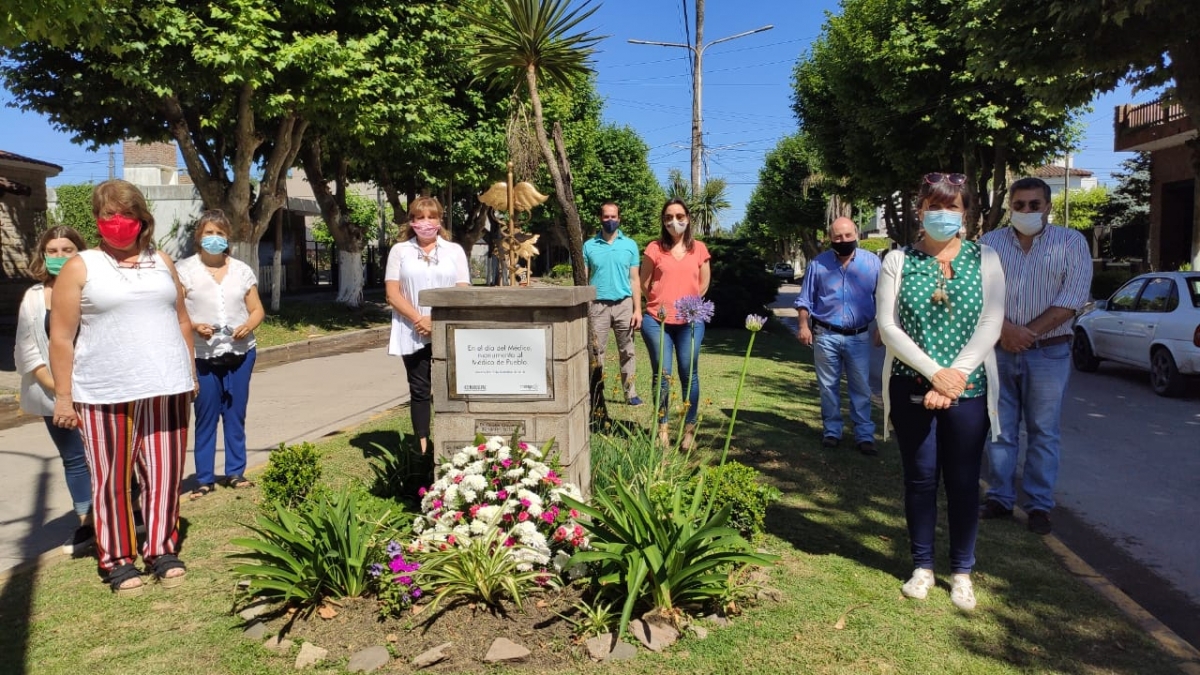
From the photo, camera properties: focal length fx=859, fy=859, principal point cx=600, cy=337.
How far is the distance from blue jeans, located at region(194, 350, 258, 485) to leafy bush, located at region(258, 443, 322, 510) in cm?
105

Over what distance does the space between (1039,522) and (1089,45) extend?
727cm

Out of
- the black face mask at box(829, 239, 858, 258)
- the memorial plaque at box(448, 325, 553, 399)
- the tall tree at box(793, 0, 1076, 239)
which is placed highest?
the tall tree at box(793, 0, 1076, 239)

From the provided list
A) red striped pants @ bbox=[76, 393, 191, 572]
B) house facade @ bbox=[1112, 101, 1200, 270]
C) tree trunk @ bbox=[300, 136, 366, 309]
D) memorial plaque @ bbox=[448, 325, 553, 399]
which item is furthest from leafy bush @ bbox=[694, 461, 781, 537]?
house facade @ bbox=[1112, 101, 1200, 270]

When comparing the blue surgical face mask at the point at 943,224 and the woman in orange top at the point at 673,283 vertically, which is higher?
the blue surgical face mask at the point at 943,224

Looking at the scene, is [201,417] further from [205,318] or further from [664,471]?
[664,471]

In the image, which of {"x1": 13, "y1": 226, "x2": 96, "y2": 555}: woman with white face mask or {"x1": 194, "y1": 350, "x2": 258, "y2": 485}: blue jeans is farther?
{"x1": 194, "y1": 350, "x2": 258, "y2": 485}: blue jeans

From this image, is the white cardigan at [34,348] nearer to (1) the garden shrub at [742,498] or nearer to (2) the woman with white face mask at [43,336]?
(2) the woman with white face mask at [43,336]

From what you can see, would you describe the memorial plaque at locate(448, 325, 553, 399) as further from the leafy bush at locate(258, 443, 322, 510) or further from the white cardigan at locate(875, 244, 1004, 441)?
the white cardigan at locate(875, 244, 1004, 441)

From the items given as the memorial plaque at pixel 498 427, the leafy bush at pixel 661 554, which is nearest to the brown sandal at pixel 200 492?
the memorial plaque at pixel 498 427

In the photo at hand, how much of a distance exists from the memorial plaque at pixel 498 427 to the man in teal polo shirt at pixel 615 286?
323 centimetres

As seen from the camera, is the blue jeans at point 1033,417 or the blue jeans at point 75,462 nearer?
the blue jeans at point 75,462

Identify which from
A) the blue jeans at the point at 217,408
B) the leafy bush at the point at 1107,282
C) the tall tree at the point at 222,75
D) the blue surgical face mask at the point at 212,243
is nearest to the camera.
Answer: the blue surgical face mask at the point at 212,243

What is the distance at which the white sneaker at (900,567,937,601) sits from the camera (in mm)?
3906

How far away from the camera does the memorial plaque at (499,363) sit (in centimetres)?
458
